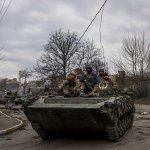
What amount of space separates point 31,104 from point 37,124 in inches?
24.0

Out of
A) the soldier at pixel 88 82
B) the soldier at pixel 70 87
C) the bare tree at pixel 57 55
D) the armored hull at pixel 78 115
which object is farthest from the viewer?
the bare tree at pixel 57 55

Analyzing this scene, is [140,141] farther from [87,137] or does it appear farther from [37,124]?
[37,124]

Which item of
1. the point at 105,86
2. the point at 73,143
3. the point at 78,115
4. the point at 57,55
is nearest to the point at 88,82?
the point at 105,86

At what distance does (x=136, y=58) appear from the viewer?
4522cm

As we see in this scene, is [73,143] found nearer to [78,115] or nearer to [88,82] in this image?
[78,115]

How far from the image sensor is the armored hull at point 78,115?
468 inches

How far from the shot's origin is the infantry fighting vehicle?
39.0 ft

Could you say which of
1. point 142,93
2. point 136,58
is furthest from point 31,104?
point 136,58

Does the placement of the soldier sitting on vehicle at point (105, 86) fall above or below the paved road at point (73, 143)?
above

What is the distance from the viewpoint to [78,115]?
12.0 metres

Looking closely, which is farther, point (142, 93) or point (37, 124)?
point (142, 93)

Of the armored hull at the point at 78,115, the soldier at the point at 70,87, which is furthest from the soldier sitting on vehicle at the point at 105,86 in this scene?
the armored hull at the point at 78,115

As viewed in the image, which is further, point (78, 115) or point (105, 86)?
point (105, 86)

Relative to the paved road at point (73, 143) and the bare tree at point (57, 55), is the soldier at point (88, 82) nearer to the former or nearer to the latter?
the paved road at point (73, 143)
